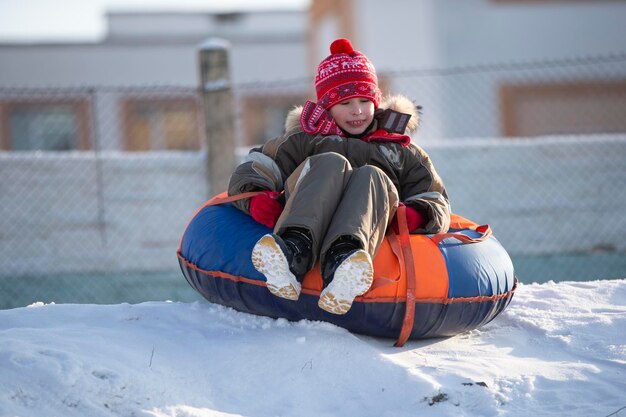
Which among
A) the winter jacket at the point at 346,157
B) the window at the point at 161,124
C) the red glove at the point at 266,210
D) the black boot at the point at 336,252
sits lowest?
the window at the point at 161,124

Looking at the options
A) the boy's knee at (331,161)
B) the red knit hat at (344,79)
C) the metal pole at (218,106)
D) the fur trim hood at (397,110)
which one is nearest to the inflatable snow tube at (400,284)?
the boy's knee at (331,161)

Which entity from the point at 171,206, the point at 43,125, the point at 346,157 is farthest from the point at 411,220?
the point at 43,125

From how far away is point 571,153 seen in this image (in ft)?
24.4

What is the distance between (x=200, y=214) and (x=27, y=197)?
3.36m

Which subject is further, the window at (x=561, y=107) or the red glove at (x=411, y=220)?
the window at (x=561, y=107)

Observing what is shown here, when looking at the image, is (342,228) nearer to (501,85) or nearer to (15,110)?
(501,85)

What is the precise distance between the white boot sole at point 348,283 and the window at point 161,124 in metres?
14.9

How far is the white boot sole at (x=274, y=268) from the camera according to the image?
310 centimetres

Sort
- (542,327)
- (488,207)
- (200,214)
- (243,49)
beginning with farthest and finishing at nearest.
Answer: (243,49) < (488,207) < (200,214) < (542,327)

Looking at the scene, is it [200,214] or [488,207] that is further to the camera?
[488,207]

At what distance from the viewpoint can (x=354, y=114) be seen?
3.93m

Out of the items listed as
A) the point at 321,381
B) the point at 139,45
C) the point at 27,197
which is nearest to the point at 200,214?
the point at 321,381

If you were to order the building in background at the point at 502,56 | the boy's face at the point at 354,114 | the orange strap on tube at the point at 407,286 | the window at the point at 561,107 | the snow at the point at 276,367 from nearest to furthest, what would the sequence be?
the snow at the point at 276,367 < the orange strap on tube at the point at 407,286 < the boy's face at the point at 354,114 < the building in background at the point at 502,56 < the window at the point at 561,107

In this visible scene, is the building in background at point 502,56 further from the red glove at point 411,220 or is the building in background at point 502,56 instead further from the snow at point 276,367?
the snow at point 276,367
